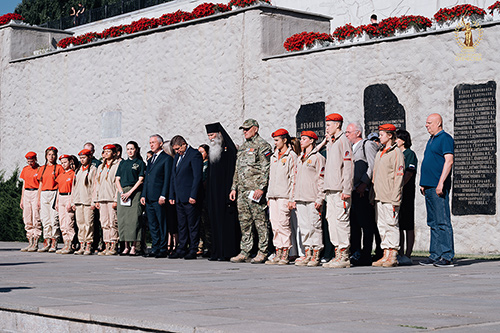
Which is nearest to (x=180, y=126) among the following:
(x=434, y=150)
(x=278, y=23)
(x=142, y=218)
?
(x=278, y=23)

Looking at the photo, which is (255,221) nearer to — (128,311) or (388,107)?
(388,107)

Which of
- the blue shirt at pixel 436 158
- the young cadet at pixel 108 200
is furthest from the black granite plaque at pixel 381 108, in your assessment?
the young cadet at pixel 108 200

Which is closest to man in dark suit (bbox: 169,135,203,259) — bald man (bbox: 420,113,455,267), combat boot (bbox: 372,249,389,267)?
combat boot (bbox: 372,249,389,267)

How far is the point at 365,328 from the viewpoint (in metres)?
4.73

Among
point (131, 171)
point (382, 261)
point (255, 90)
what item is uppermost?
point (255, 90)

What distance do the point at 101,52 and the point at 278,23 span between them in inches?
224

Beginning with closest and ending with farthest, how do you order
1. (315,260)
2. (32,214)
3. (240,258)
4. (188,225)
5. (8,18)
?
1. (315,260)
2. (240,258)
3. (188,225)
4. (32,214)
5. (8,18)

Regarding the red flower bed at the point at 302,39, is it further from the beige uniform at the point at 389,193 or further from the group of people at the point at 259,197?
the beige uniform at the point at 389,193

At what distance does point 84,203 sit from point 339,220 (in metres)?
5.49

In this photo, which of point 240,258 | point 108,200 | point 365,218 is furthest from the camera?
point 108,200

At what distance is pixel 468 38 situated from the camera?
12953 millimetres

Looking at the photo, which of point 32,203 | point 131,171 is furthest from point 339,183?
point 32,203

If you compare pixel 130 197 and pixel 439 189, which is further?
pixel 130 197

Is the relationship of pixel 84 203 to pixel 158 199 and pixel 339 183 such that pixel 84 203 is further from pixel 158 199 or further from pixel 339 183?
pixel 339 183
